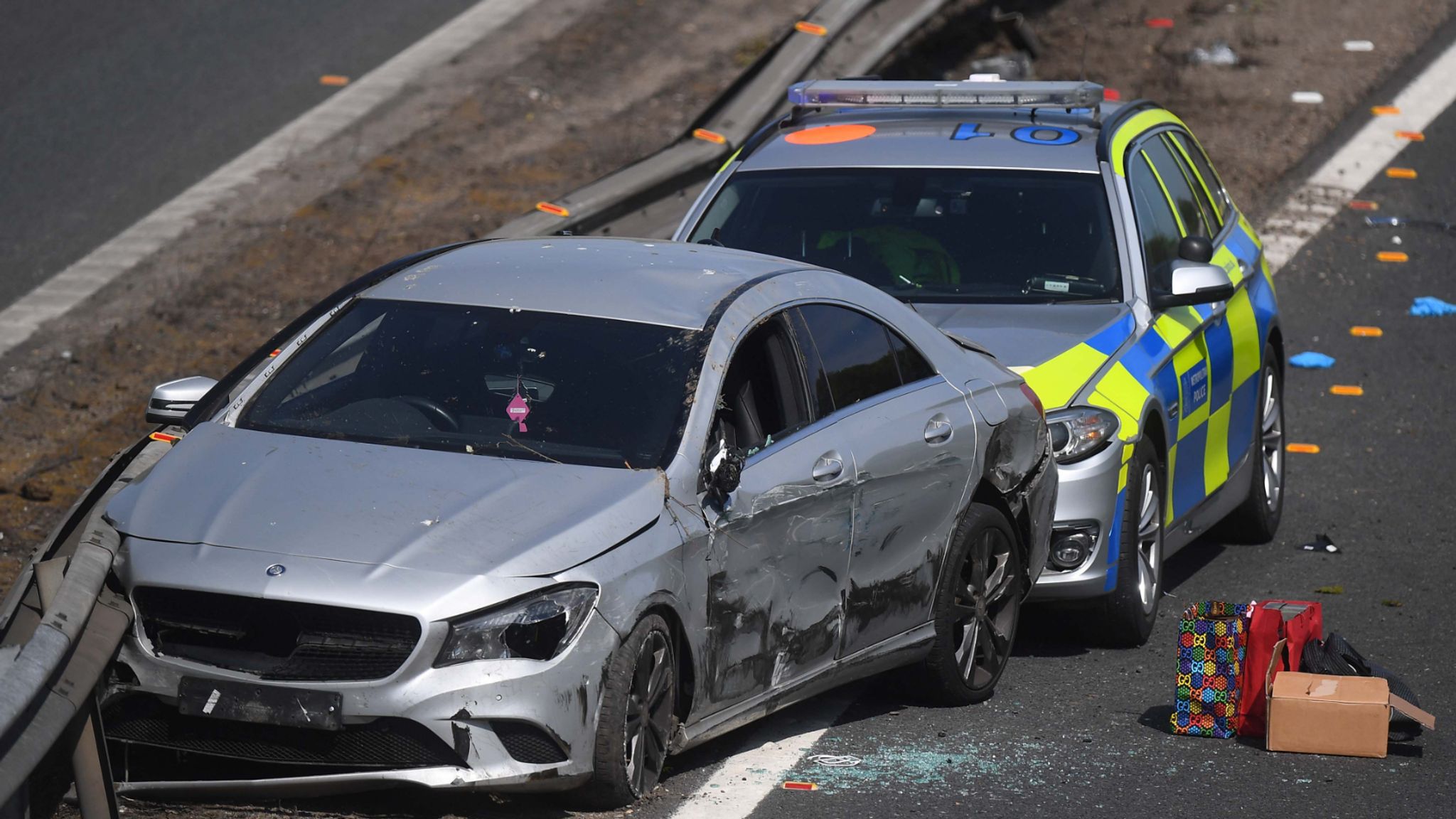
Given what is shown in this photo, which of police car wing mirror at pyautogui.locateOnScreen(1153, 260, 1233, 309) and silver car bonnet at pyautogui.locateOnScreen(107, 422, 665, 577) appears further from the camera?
police car wing mirror at pyautogui.locateOnScreen(1153, 260, 1233, 309)

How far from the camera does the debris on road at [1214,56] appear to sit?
1748cm

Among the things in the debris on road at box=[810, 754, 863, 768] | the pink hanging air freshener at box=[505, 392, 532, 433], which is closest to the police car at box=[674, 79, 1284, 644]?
the debris on road at box=[810, 754, 863, 768]

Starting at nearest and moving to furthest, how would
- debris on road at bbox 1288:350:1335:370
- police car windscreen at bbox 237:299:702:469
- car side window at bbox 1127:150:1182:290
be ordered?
police car windscreen at bbox 237:299:702:469, car side window at bbox 1127:150:1182:290, debris on road at bbox 1288:350:1335:370

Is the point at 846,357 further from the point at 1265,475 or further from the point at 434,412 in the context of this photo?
the point at 1265,475

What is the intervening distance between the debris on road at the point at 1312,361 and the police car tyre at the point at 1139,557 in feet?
16.2

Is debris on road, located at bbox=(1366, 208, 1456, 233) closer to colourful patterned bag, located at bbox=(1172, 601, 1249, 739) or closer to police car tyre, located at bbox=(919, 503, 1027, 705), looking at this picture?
police car tyre, located at bbox=(919, 503, 1027, 705)

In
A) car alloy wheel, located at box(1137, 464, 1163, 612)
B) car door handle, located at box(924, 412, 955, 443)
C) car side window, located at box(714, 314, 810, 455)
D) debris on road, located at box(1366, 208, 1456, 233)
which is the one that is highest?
car side window, located at box(714, 314, 810, 455)

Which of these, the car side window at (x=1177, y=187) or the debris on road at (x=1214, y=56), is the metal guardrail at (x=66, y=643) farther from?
the debris on road at (x=1214, y=56)

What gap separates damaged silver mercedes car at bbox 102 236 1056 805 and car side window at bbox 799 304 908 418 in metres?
0.01

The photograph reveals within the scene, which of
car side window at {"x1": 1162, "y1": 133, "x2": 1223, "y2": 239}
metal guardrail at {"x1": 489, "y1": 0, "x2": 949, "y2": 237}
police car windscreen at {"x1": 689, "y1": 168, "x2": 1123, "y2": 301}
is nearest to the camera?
police car windscreen at {"x1": 689, "y1": 168, "x2": 1123, "y2": 301}

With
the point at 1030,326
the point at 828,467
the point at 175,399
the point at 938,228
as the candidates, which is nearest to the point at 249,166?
the point at 938,228

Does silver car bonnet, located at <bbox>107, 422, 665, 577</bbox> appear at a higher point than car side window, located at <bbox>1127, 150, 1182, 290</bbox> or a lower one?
higher

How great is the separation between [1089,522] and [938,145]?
231 cm

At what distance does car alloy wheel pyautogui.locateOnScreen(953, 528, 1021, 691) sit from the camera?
6.94 m
